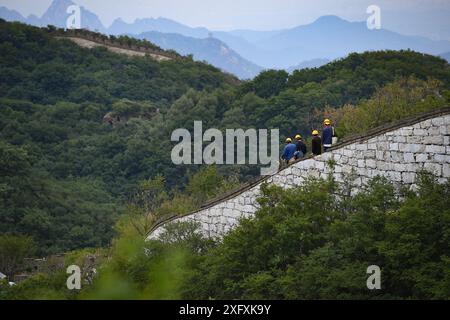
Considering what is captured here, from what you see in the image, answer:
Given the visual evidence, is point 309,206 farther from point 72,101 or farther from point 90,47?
point 90,47

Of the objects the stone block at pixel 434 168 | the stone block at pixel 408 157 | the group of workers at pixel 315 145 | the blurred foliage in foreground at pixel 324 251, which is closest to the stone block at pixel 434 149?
the stone block at pixel 434 168

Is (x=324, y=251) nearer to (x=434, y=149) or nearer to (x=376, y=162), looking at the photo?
(x=376, y=162)

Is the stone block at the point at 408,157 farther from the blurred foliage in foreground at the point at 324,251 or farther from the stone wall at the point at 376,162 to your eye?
the blurred foliage in foreground at the point at 324,251

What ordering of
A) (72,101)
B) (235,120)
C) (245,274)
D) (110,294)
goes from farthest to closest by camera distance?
(72,101) < (235,120) < (245,274) < (110,294)

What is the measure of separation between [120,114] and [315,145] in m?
55.4

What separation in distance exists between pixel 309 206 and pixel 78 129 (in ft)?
176

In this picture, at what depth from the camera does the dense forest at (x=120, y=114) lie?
4491 cm

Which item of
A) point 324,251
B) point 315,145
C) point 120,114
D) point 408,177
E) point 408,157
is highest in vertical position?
point 120,114

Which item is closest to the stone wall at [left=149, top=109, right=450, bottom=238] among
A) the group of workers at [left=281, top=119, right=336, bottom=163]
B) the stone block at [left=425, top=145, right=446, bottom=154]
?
the stone block at [left=425, top=145, right=446, bottom=154]

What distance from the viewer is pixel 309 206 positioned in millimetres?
17562

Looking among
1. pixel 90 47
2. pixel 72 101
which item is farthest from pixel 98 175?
pixel 90 47

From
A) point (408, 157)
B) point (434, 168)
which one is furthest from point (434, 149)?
point (408, 157)

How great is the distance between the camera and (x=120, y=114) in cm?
7225
